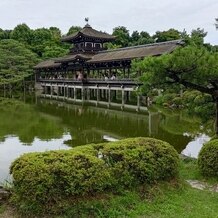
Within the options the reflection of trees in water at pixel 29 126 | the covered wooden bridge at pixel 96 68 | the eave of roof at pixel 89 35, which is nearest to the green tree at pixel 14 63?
the covered wooden bridge at pixel 96 68

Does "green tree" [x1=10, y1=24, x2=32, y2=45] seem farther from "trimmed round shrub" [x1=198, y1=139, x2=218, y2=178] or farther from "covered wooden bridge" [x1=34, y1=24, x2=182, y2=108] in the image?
"trimmed round shrub" [x1=198, y1=139, x2=218, y2=178]

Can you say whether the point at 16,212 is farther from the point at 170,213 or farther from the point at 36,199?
the point at 170,213

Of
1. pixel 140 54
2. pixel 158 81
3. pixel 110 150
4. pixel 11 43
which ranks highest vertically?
pixel 11 43

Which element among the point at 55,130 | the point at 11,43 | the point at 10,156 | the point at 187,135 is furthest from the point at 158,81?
the point at 11,43

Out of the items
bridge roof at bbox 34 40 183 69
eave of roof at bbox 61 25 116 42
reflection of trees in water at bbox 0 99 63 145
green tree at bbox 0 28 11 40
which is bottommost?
reflection of trees in water at bbox 0 99 63 145

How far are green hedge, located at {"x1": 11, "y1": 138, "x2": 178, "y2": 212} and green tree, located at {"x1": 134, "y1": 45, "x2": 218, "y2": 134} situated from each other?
7.57ft

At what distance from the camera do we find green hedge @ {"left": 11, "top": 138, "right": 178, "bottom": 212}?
6.09 meters

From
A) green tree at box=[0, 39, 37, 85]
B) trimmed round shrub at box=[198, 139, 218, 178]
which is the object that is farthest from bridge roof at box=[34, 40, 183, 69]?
trimmed round shrub at box=[198, 139, 218, 178]

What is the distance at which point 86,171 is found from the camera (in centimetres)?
633

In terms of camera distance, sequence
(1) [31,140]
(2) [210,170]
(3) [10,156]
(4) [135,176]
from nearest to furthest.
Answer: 1. (4) [135,176]
2. (2) [210,170]
3. (3) [10,156]
4. (1) [31,140]

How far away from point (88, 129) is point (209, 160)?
40.9ft

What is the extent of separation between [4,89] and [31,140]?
122 ft

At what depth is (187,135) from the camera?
17.4 metres

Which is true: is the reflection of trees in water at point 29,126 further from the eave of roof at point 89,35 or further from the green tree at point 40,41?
the green tree at point 40,41
